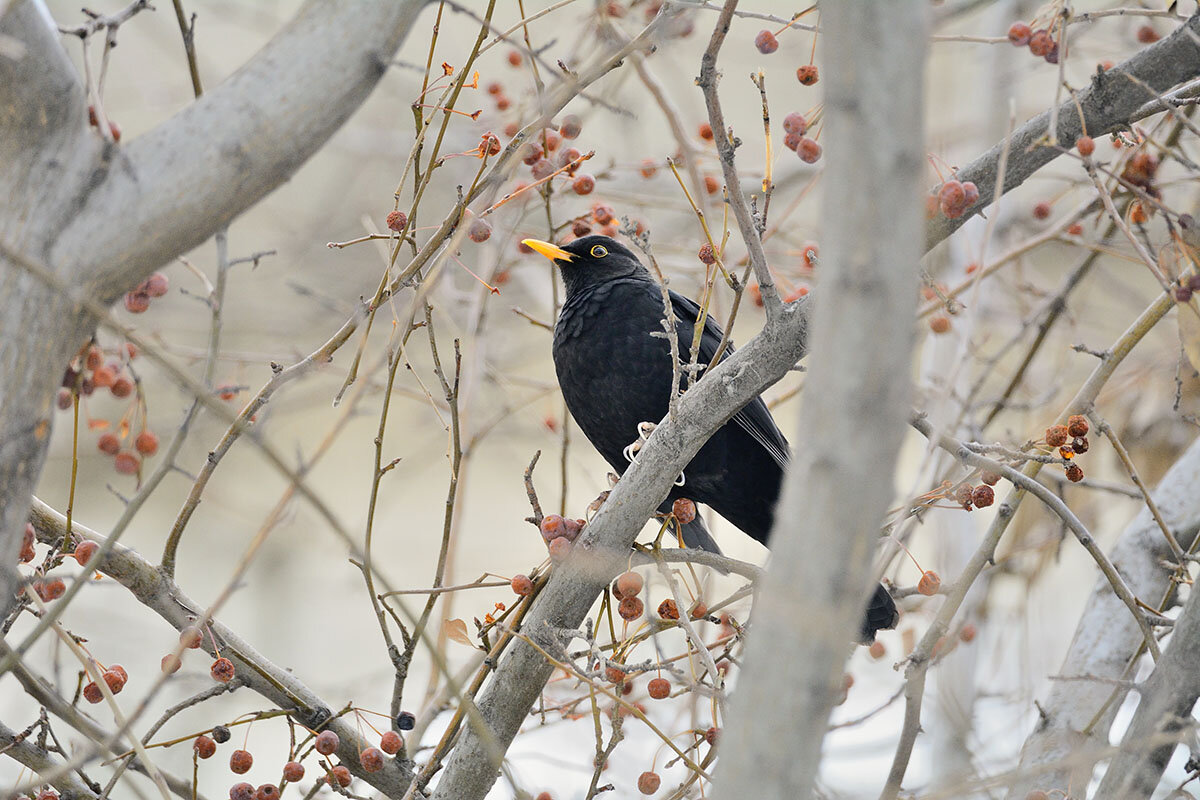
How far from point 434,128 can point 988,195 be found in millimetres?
4133

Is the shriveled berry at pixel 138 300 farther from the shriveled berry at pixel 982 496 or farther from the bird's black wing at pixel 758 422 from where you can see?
the shriveled berry at pixel 982 496

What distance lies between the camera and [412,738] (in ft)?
6.86

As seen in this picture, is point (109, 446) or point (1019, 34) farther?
point (109, 446)

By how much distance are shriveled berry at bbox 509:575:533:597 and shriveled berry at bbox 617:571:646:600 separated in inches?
6.3

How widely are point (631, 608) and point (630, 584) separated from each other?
73 millimetres

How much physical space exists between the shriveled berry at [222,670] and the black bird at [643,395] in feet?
3.87

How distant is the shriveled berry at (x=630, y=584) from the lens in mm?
1871

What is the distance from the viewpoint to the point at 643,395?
9.11ft

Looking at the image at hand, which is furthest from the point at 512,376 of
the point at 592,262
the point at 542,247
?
the point at 542,247

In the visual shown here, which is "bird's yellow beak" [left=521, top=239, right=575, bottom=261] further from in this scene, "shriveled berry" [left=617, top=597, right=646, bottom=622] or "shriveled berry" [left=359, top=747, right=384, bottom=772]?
"shriveled berry" [left=359, top=747, right=384, bottom=772]

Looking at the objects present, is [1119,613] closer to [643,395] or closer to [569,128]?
[643,395]

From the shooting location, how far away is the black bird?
108 inches

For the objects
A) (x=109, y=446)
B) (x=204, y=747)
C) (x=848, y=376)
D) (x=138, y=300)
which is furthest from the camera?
(x=109, y=446)

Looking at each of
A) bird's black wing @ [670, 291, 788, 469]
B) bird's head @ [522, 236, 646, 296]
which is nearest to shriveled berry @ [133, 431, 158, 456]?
bird's black wing @ [670, 291, 788, 469]
